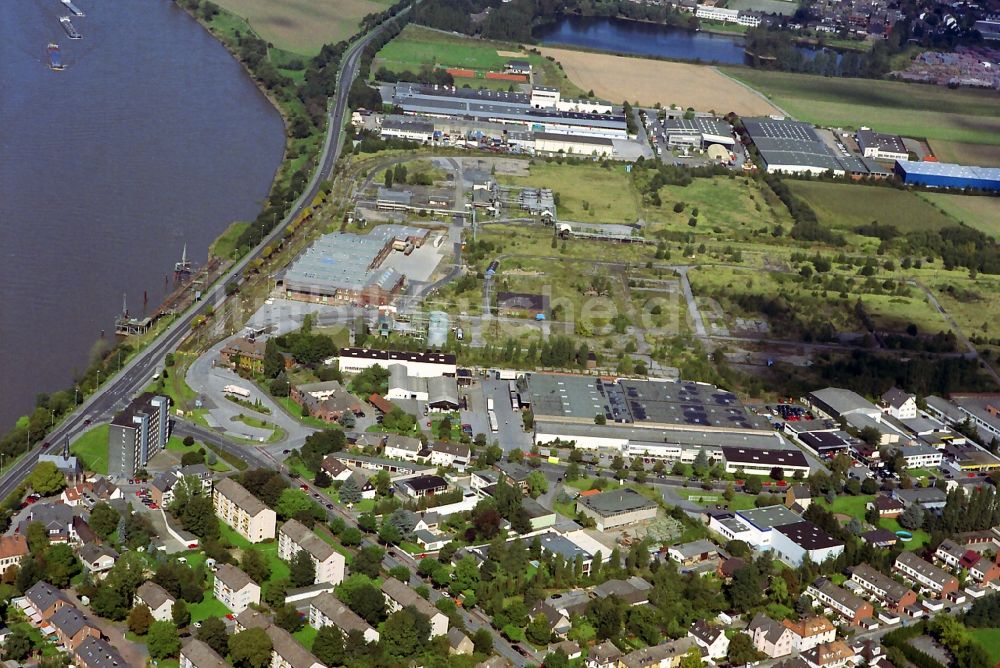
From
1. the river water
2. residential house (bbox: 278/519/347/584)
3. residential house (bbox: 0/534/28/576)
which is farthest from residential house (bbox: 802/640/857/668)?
the river water

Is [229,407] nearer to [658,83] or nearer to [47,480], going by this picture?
[47,480]

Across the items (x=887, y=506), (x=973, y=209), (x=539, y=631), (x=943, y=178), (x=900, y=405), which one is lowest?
(x=539, y=631)

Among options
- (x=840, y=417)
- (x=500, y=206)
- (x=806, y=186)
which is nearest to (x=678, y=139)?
(x=806, y=186)

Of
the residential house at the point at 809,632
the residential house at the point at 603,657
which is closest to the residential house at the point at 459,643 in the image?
the residential house at the point at 603,657

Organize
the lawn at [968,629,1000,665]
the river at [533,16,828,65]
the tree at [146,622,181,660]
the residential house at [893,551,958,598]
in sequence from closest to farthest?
the tree at [146,622,181,660], the lawn at [968,629,1000,665], the residential house at [893,551,958,598], the river at [533,16,828,65]

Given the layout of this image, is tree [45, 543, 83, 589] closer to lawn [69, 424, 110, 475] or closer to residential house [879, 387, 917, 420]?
lawn [69, 424, 110, 475]

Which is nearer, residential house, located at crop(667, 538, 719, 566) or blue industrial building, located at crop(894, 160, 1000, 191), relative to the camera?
residential house, located at crop(667, 538, 719, 566)

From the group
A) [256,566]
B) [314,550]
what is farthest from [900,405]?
[256,566]
